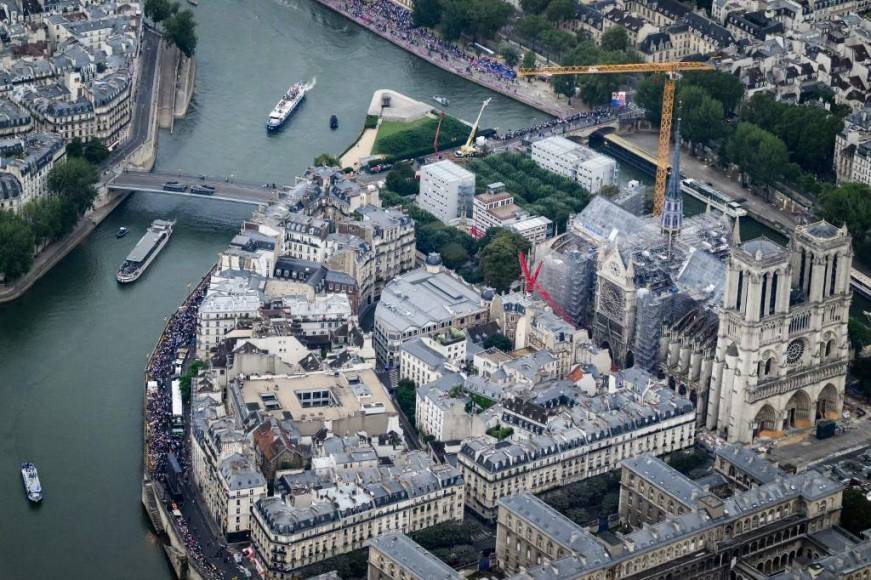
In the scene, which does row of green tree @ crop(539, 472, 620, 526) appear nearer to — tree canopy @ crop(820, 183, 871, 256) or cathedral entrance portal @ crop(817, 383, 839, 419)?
cathedral entrance portal @ crop(817, 383, 839, 419)

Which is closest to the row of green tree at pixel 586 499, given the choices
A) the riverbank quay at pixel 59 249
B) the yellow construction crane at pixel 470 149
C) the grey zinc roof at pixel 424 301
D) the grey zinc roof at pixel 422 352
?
the grey zinc roof at pixel 422 352

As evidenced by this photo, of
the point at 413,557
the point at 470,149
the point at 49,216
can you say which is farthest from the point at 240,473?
the point at 470,149

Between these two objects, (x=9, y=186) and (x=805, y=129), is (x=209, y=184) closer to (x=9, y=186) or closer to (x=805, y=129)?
(x=9, y=186)

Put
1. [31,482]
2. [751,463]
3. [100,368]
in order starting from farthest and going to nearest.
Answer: [100,368], [31,482], [751,463]

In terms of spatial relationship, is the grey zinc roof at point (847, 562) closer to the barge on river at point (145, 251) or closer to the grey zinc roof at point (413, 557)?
the grey zinc roof at point (413, 557)

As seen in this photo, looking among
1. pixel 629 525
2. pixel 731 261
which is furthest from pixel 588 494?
pixel 731 261

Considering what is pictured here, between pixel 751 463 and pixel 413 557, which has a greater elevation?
pixel 413 557

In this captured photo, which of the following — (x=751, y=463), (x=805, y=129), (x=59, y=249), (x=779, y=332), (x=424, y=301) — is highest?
(x=779, y=332)
